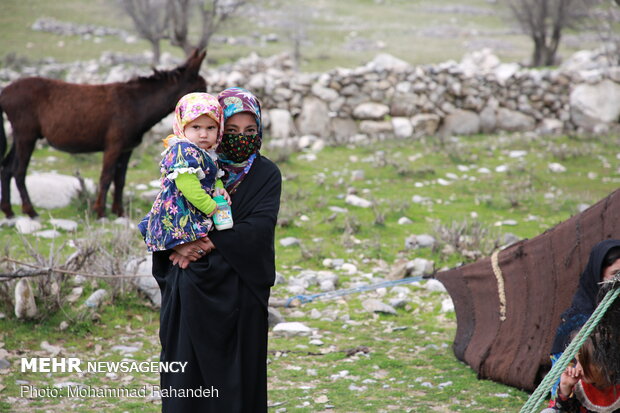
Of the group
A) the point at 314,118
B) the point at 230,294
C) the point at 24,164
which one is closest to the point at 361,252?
the point at 24,164

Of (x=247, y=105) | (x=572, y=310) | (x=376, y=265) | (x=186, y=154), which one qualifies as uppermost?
(x=247, y=105)

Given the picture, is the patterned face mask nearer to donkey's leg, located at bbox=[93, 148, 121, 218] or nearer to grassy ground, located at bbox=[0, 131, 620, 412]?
grassy ground, located at bbox=[0, 131, 620, 412]

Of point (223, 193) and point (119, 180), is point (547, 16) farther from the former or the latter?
point (223, 193)

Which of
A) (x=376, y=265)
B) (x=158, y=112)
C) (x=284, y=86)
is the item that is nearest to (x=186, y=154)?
(x=376, y=265)

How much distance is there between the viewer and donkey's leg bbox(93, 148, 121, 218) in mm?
8000

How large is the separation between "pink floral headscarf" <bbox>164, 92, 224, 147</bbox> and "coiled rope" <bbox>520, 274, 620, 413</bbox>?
174 cm

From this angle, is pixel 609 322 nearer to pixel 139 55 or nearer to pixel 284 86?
pixel 284 86

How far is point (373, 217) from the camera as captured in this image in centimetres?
862

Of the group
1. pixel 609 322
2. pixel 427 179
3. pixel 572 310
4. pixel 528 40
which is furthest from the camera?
pixel 528 40

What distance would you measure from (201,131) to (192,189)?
0.92ft

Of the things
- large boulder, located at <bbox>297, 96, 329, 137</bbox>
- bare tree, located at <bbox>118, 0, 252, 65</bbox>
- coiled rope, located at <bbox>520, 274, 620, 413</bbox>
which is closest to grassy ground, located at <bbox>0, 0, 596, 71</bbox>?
bare tree, located at <bbox>118, 0, 252, 65</bbox>

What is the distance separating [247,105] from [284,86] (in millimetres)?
11038

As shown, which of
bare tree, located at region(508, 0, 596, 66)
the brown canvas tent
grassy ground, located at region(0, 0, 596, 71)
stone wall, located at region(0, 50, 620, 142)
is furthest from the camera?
grassy ground, located at region(0, 0, 596, 71)

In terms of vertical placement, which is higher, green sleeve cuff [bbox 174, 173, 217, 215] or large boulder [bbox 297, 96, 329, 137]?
green sleeve cuff [bbox 174, 173, 217, 215]
